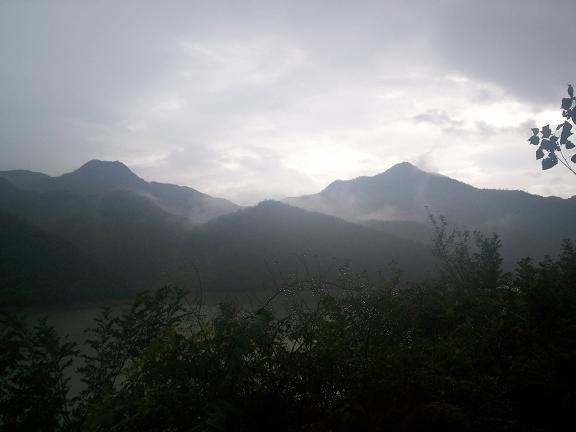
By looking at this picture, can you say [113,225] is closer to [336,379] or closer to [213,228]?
[213,228]

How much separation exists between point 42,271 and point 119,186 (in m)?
37.3

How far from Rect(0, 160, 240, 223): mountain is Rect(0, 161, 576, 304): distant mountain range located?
18cm

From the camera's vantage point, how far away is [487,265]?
962 cm

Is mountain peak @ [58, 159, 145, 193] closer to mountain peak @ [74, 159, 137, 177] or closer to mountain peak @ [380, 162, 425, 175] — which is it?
mountain peak @ [74, 159, 137, 177]

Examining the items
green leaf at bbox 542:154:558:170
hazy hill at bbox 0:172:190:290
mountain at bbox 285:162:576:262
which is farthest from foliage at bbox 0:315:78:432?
mountain at bbox 285:162:576:262

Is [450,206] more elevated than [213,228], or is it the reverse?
[450,206]

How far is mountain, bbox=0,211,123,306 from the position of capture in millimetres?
21250

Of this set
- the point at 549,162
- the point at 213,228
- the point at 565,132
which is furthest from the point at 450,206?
the point at 565,132

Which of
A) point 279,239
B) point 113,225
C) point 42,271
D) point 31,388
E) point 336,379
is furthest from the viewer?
point 113,225

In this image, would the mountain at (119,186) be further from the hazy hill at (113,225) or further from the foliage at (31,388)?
the foliage at (31,388)

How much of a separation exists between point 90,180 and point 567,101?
67.1m

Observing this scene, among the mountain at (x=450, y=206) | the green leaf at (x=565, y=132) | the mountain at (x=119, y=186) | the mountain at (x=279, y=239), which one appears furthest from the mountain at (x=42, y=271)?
the mountain at (x=450, y=206)

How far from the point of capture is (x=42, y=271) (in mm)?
23641

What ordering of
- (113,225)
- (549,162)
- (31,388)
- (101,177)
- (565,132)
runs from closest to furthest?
(565,132) → (549,162) → (31,388) → (113,225) → (101,177)
